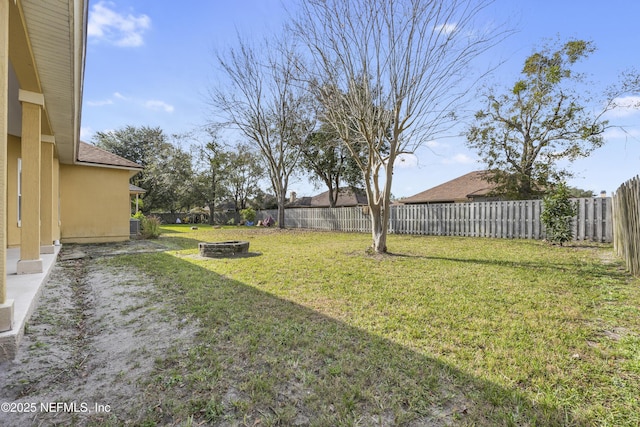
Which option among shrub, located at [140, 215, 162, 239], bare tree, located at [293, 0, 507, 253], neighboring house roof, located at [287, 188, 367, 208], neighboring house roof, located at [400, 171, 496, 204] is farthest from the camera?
neighboring house roof, located at [287, 188, 367, 208]

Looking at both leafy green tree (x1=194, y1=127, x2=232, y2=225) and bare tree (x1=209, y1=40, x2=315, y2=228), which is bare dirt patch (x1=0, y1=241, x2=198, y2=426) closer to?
bare tree (x1=209, y1=40, x2=315, y2=228)

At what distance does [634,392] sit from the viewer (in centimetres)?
205

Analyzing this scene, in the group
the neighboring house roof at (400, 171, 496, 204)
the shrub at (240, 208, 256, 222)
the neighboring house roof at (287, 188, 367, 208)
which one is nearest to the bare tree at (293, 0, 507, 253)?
the neighboring house roof at (400, 171, 496, 204)

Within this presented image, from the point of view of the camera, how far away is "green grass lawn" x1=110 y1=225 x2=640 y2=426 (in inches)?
76.8

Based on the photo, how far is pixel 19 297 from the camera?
3.62 meters

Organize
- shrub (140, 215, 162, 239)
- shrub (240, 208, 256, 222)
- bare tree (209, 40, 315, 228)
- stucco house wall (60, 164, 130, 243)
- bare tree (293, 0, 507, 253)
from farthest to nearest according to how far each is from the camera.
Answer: shrub (240, 208, 256, 222)
bare tree (209, 40, 315, 228)
shrub (140, 215, 162, 239)
stucco house wall (60, 164, 130, 243)
bare tree (293, 0, 507, 253)

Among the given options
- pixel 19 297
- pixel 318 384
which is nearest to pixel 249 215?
pixel 19 297

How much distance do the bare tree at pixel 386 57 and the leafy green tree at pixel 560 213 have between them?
3.71m

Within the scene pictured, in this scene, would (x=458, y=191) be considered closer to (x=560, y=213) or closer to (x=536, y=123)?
(x=536, y=123)

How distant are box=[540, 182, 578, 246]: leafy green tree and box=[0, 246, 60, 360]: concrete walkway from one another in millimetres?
10917

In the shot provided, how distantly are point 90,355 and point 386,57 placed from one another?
7.54 meters

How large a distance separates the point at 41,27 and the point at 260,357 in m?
4.23

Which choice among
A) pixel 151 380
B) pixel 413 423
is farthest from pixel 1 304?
pixel 413 423

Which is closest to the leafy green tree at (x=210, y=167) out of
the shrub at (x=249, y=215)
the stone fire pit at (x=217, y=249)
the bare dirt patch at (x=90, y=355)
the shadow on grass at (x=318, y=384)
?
the shrub at (x=249, y=215)
